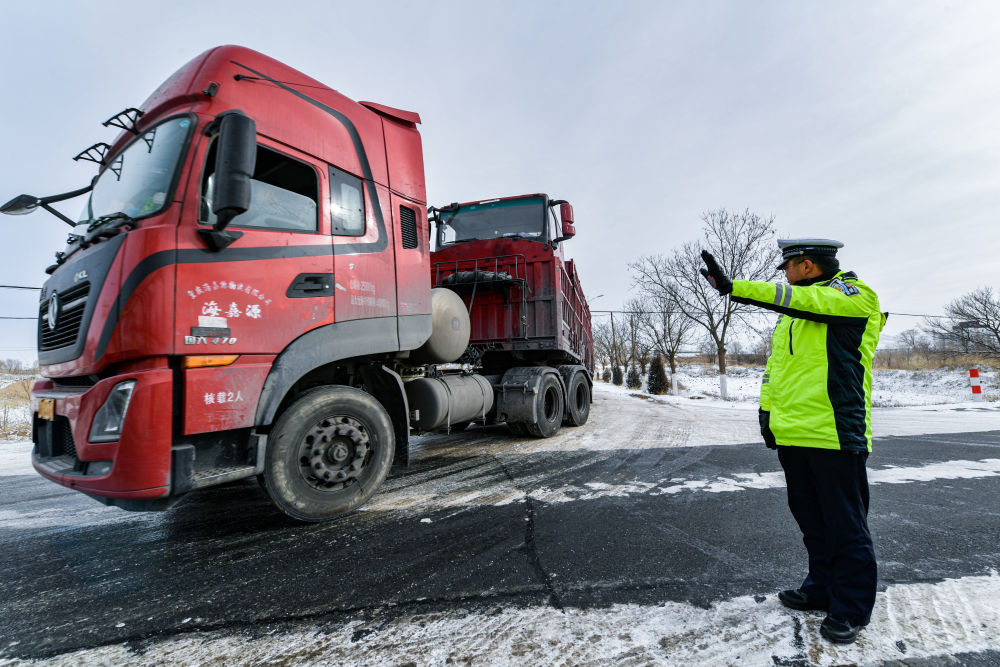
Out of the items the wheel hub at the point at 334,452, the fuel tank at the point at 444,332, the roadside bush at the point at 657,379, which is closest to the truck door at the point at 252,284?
the wheel hub at the point at 334,452

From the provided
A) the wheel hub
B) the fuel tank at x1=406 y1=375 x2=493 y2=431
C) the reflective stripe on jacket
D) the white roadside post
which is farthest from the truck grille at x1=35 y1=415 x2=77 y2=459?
the white roadside post

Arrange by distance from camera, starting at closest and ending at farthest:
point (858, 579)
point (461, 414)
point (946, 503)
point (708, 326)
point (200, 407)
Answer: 1. point (858, 579)
2. point (200, 407)
3. point (946, 503)
4. point (461, 414)
5. point (708, 326)

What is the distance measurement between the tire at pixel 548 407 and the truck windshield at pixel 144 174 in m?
4.83

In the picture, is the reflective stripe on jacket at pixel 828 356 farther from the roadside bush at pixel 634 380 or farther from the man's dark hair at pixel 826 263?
the roadside bush at pixel 634 380

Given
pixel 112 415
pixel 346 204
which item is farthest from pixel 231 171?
pixel 112 415

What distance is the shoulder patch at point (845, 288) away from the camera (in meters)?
1.90

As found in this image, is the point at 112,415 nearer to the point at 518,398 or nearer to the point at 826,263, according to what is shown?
the point at 826,263

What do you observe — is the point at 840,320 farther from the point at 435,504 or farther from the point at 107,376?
the point at 107,376

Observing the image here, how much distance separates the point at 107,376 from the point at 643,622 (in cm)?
303

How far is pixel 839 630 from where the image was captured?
1.74m

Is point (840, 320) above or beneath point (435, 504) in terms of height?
above

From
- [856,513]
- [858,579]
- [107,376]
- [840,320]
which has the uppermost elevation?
[840,320]

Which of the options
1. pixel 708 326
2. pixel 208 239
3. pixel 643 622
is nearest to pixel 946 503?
pixel 643 622

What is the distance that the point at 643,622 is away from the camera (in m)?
1.88
